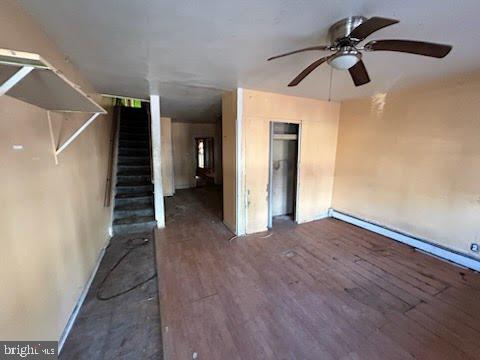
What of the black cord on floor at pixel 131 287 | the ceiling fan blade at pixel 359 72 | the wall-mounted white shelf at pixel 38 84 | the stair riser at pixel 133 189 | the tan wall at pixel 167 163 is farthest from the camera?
the tan wall at pixel 167 163

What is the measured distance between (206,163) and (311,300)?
7470 mm

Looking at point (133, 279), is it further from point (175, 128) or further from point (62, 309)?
point (175, 128)

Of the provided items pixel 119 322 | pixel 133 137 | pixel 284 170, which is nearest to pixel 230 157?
pixel 284 170

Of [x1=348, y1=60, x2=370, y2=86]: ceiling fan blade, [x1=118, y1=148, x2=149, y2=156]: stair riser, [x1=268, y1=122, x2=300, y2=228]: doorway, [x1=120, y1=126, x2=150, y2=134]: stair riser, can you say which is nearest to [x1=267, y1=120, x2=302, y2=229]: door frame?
[x1=268, y1=122, x2=300, y2=228]: doorway

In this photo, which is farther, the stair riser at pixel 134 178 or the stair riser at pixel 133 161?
the stair riser at pixel 133 161

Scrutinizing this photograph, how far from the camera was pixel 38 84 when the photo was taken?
1.09 metres

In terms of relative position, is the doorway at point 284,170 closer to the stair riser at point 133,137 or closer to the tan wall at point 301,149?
the tan wall at point 301,149

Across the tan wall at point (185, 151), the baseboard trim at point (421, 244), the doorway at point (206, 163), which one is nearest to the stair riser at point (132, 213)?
the tan wall at point (185, 151)

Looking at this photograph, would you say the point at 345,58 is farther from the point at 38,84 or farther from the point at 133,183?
the point at 133,183

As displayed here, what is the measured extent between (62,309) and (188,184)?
568cm

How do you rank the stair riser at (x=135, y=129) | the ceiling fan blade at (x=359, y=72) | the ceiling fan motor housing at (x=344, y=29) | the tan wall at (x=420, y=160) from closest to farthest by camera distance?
the ceiling fan motor housing at (x=344, y=29) → the ceiling fan blade at (x=359, y=72) → the tan wall at (x=420, y=160) → the stair riser at (x=135, y=129)

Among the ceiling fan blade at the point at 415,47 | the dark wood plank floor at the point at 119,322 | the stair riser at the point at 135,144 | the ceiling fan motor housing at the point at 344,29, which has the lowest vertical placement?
the dark wood plank floor at the point at 119,322

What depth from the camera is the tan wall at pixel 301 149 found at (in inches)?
135

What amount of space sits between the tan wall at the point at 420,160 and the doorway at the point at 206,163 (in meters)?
4.81
